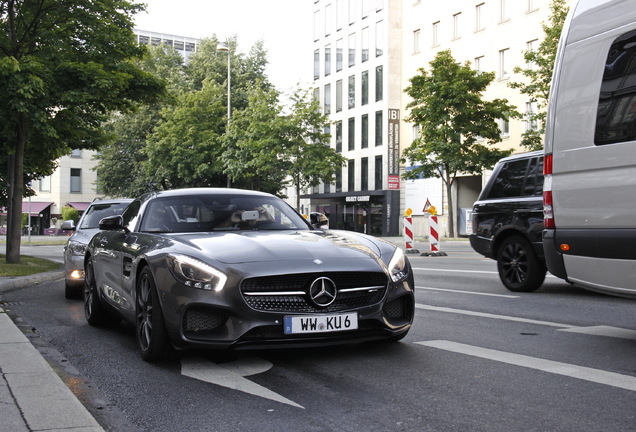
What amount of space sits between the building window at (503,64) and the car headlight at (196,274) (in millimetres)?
37710

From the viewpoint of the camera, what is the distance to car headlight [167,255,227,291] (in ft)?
16.3

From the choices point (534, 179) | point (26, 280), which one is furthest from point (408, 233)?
point (26, 280)

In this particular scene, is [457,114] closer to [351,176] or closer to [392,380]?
[351,176]

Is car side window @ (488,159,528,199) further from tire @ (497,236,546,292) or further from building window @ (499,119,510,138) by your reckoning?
building window @ (499,119,510,138)

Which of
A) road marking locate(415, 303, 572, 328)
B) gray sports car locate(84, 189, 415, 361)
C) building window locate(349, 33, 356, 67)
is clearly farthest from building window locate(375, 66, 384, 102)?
gray sports car locate(84, 189, 415, 361)

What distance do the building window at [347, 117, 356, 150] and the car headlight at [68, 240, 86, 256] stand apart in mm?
44991

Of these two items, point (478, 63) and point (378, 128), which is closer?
point (478, 63)

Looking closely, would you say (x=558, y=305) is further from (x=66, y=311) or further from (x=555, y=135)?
(x=66, y=311)

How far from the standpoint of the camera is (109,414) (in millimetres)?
4094

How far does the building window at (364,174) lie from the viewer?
53.3 metres

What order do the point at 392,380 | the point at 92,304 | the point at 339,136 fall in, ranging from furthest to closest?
1. the point at 339,136
2. the point at 92,304
3. the point at 392,380

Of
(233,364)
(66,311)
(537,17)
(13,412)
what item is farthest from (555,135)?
(537,17)

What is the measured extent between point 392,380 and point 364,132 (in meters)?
49.6

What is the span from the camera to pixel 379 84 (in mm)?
51625
